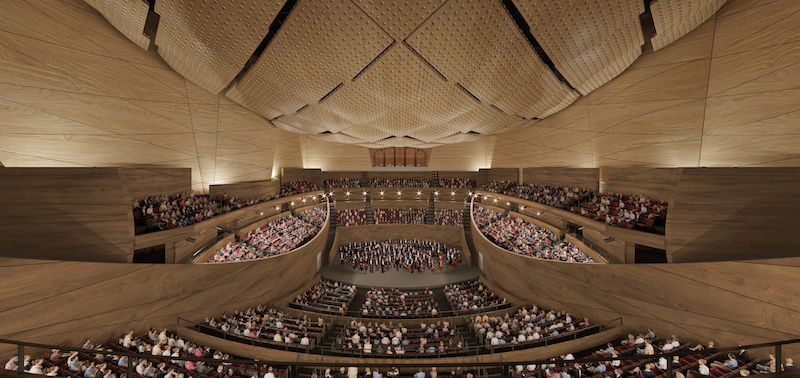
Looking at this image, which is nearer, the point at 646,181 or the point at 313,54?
the point at 313,54

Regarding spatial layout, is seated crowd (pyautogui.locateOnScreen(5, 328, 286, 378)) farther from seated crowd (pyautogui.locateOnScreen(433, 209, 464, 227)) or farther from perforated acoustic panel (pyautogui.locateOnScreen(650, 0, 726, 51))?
seated crowd (pyautogui.locateOnScreen(433, 209, 464, 227))

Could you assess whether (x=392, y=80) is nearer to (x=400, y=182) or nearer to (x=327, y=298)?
(x=327, y=298)

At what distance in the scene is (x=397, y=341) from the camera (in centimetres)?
895

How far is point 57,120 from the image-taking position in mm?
8422

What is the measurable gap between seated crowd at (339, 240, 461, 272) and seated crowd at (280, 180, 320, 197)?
5.54 meters

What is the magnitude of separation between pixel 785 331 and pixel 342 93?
13.7m

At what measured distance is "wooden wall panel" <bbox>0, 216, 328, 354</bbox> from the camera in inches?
259

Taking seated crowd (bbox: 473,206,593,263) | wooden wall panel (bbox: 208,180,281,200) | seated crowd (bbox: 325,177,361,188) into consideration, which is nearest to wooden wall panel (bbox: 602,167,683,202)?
seated crowd (bbox: 473,206,593,263)

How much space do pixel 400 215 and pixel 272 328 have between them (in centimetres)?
1549

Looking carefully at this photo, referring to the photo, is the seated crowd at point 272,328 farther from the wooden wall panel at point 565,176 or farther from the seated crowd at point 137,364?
the wooden wall panel at point 565,176

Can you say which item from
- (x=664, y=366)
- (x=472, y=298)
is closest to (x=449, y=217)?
(x=472, y=298)

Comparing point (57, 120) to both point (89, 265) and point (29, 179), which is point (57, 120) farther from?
point (89, 265)

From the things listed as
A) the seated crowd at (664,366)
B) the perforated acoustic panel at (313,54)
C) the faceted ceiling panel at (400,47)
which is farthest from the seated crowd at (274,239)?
the seated crowd at (664,366)

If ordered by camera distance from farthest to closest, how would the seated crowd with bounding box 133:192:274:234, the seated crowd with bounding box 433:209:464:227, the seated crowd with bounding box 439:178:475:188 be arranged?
the seated crowd with bounding box 439:178:475:188 → the seated crowd with bounding box 433:209:464:227 → the seated crowd with bounding box 133:192:274:234
